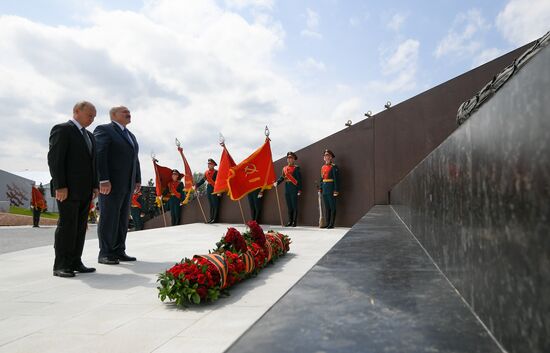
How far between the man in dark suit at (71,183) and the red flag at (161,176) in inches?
307

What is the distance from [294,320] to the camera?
2.65ft

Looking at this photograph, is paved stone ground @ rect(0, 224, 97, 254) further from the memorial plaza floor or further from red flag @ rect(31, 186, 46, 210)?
red flag @ rect(31, 186, 46, 210)

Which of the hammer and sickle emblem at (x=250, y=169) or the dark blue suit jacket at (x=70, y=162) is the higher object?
the hammer and sickle emblem at (x=250, y=169)

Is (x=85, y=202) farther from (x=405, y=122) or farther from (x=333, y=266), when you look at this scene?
(x=405, y=122)

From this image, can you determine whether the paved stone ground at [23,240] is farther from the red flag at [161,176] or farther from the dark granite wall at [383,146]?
the dark granite wall at [383,146]

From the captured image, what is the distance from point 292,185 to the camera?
9.09 metres

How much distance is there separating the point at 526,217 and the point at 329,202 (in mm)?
7807

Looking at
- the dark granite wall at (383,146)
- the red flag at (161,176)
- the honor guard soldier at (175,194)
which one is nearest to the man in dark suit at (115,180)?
the dark granite wall at (383,146)

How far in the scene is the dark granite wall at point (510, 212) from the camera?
22.0 inches

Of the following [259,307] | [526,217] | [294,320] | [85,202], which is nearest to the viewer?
[526,217]

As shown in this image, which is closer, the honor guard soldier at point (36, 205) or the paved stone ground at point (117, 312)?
the paved stone ground at point (117, 312)

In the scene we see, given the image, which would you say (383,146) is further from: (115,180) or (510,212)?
(510,212)

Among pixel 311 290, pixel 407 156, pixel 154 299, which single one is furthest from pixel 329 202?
pixel 311 290

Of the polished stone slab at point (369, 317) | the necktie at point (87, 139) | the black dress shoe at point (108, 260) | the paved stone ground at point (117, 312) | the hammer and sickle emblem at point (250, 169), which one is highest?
the hammer and sickle emblem at point (250, 169)
